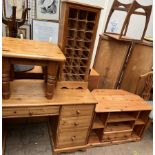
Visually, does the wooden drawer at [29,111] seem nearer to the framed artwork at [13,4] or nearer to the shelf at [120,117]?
the shelf at [120,117]

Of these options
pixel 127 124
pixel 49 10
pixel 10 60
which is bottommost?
pixel 127 124

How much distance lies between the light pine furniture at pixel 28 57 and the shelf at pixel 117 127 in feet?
2.91

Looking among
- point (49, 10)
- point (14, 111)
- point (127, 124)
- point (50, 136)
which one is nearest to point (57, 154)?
point (50, 136)

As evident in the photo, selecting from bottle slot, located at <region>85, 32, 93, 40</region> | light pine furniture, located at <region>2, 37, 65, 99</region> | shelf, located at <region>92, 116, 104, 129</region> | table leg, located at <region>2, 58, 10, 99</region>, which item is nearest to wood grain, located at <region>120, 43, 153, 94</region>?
shelf, located at <region>92, 116, 104, 129</region>

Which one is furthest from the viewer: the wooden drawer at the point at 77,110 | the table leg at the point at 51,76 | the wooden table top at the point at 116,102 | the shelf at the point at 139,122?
the shelf at the point at 139,122

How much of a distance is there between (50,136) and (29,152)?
0.90ft

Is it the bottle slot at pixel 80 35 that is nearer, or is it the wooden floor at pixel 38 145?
the bottle slot at pixel 80 35

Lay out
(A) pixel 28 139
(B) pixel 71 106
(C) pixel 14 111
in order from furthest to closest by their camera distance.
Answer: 1. (A) pixel 28 139
2. (B) pixel 71 106
3. (C) pixel 14 111

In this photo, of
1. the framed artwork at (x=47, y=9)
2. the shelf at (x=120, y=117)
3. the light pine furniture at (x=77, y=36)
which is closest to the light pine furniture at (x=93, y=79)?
the light pine furniture at (x=77, y=36)

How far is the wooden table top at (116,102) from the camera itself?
5.95 ft

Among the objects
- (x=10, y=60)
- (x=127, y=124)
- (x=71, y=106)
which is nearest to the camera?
(x=10, y=60)

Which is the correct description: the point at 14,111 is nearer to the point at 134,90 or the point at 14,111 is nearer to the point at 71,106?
the point at 71,106

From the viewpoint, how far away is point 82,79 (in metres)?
1.72

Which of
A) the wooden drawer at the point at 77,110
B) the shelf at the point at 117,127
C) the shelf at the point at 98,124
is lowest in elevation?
the shelf at the point at 117,127
